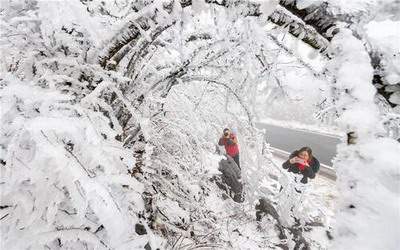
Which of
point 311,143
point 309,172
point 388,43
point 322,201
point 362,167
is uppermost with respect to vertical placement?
point 388,43

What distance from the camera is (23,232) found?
151 cm

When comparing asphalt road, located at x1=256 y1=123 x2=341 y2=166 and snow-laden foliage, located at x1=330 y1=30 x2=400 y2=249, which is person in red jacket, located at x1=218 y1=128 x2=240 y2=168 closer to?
snow-laden foliage, located at x1=330 y1=30 x2=400 y2=249

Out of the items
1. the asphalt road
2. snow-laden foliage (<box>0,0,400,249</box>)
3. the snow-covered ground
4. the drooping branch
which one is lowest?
the asphalt road

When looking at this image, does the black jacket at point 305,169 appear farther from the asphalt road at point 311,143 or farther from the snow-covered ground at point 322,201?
the asphalt road at point 311,143

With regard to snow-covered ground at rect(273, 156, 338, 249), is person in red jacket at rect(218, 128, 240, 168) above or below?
above

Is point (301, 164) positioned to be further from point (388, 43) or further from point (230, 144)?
point (388, 43)

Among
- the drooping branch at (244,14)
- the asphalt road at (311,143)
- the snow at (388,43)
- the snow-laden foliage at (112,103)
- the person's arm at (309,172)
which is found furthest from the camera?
the asphalt road at (311,143)

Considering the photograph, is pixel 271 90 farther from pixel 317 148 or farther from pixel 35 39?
pixel 317 148

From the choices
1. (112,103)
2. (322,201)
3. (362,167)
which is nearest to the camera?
(362,167)

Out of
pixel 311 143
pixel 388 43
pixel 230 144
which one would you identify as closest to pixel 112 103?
pixel 388 43

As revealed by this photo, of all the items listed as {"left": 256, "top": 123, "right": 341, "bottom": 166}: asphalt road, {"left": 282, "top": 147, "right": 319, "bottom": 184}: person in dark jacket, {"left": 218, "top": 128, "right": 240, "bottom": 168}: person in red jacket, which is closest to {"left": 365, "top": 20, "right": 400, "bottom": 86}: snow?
{"left": 282, "top": 147, "right": 319, "bottom": 184}: person in dark jacket

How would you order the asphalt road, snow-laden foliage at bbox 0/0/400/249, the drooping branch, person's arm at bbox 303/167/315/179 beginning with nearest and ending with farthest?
snow-laden foliage at bbox 0/0/400/249
the drooping branch
person's arm at bbox 303/167/315/179
the asphalt road

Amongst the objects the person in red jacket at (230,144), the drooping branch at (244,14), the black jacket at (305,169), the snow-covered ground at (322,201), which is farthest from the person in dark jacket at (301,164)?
the drooping branch at (244,14)

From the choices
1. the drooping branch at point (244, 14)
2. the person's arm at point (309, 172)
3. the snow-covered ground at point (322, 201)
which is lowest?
the snow-covered ground at point (322, 201)
